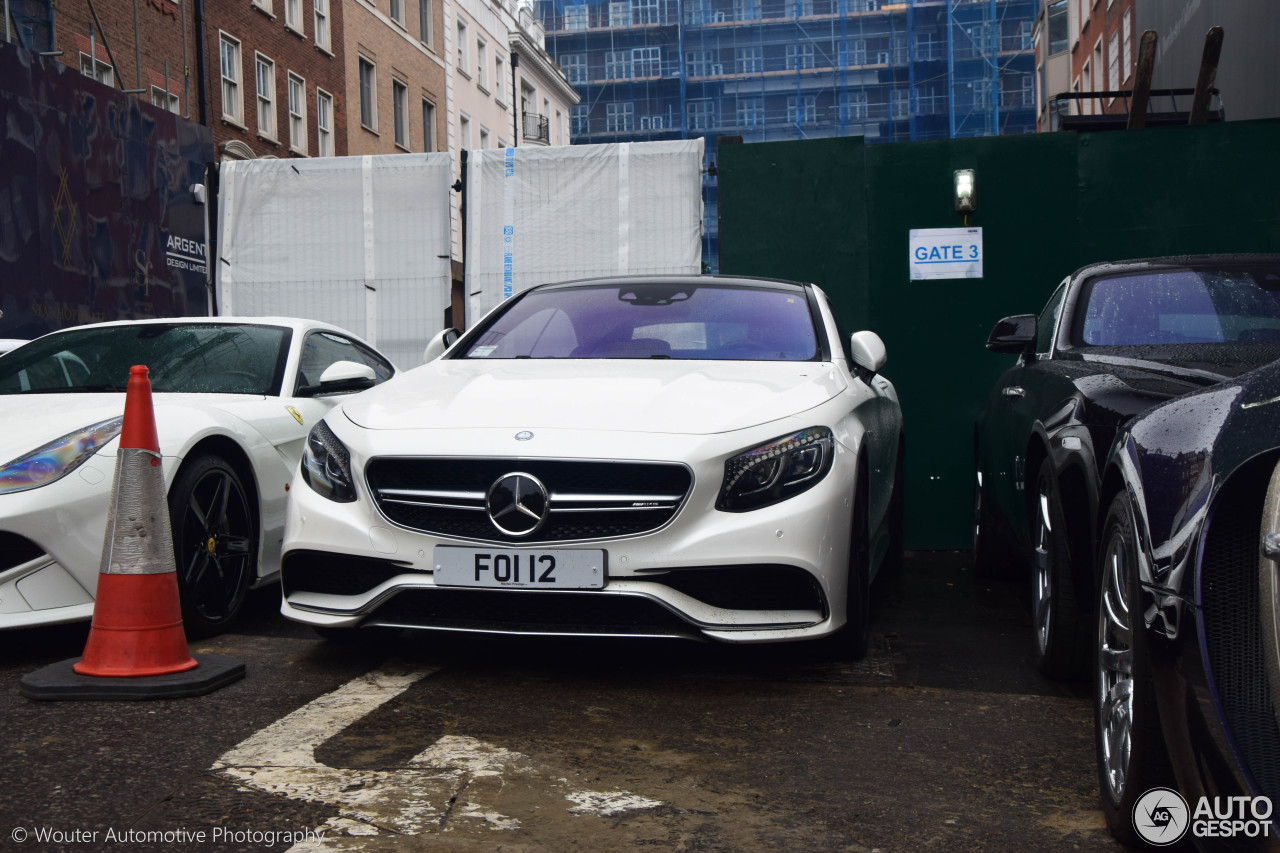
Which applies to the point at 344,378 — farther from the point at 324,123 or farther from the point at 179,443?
the point at 324,123

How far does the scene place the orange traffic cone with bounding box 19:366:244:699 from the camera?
3910 mm

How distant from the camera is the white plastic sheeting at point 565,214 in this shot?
1138cm

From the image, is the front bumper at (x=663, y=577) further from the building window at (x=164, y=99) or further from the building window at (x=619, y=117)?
the building window at (x=619, y=117)

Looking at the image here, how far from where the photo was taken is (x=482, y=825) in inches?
108

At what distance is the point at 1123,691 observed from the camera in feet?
8.79

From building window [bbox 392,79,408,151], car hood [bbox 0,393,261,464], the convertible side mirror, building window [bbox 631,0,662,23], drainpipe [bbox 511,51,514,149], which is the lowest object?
car hood [bbox 0,393,261,464]

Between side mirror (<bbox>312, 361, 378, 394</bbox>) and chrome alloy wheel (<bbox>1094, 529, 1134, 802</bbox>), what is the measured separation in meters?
3.65

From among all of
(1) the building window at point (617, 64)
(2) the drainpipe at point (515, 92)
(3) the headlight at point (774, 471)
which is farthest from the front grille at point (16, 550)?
(1) the building window at point (617, 64)

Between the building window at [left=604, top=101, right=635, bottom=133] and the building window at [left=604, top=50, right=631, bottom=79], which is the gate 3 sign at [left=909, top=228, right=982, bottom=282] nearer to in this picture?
the building window at [left=604, top=101, right=635, bottom=133]

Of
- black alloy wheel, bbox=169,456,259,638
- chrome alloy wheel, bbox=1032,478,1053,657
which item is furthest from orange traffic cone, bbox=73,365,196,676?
chrome alloy wheel, bbox=1032,478,1053,657

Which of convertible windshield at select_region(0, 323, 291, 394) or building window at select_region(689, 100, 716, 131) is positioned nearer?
convertible windshield at select_region(0, 323, 291, 394)

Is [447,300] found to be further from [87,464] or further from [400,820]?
[400,820]

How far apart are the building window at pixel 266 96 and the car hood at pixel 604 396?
2554cm

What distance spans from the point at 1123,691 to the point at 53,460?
11.3ft
